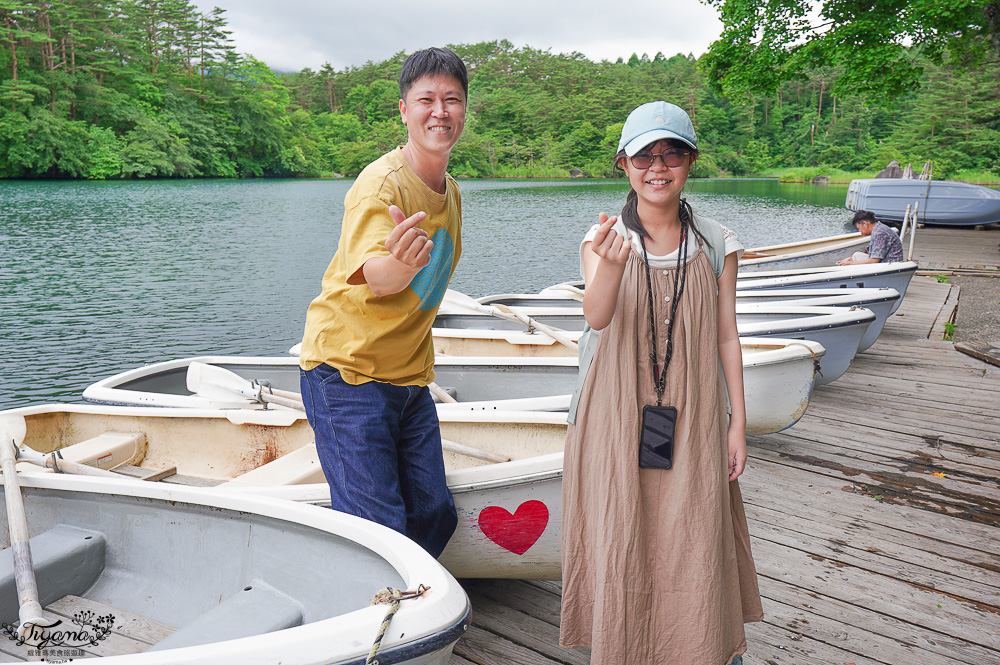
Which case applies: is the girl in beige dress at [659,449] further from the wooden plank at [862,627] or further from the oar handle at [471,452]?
the oar handle at [471,452]

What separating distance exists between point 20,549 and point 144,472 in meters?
1.48

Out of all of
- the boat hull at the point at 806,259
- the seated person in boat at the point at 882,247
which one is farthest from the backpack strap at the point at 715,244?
the boat hull at the point at 806,259

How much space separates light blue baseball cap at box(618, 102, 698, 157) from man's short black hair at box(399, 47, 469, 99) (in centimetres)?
49

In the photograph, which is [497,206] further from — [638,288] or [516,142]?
[516,142]

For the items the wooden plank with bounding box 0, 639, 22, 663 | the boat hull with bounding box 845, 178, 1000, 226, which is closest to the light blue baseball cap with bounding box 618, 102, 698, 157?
the wooden plank with bounding box 0, 639, 22, 663

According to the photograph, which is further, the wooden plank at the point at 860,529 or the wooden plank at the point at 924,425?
the wooden plank at the point at 924,425

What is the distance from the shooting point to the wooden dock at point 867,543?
246 centimetres

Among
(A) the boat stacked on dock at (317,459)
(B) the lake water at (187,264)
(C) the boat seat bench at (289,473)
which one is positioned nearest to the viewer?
(A) the boat stacked on dock at (317,459)

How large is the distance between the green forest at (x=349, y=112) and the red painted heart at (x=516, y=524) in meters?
14.7

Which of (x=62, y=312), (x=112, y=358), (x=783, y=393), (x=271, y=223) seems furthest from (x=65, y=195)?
(x=783, y=393)

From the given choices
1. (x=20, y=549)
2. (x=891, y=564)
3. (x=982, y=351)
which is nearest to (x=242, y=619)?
(x=20, y=549)

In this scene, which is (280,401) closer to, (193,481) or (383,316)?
(193,481)

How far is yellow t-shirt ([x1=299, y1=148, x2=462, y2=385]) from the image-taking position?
5.73ft

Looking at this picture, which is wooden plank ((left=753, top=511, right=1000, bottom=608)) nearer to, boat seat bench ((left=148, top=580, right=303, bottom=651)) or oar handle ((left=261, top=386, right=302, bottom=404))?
boat seat bench ((left=148, top=580, right=303, bottom=651))
